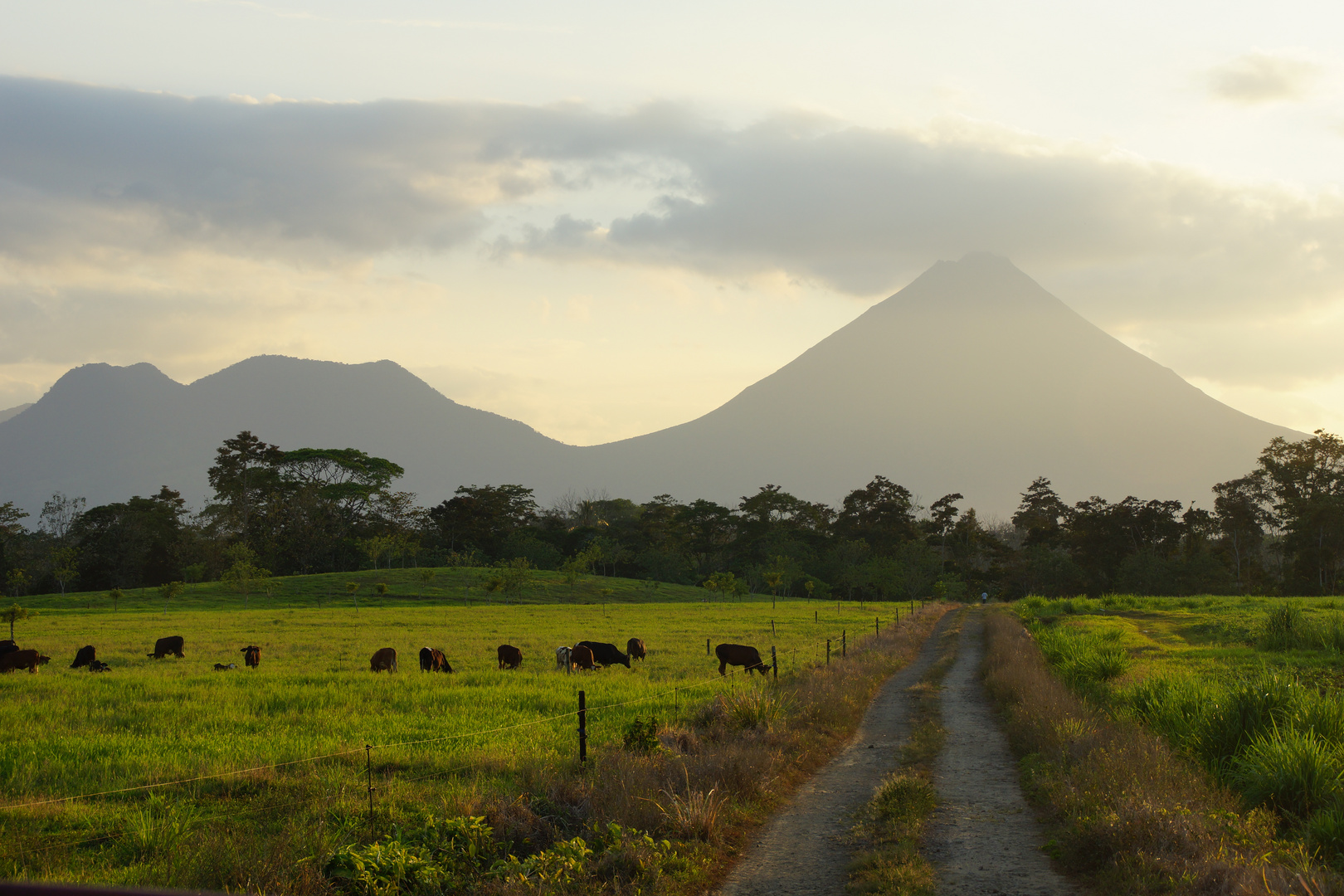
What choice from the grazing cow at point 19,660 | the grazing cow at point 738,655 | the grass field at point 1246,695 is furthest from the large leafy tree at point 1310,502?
the grazing cow at point 19,660

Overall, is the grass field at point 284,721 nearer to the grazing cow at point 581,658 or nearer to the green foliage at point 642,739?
the green foliage at point 642,739

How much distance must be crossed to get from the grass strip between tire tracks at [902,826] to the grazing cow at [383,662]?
50.3ft

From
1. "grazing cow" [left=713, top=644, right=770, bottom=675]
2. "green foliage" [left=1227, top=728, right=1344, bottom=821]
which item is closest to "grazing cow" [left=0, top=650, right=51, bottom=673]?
"grazing cow" [left=713, top=644, right=770, bottom=675]

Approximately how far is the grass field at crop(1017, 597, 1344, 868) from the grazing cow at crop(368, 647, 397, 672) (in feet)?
60.8

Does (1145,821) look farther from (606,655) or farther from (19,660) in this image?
(19,660)

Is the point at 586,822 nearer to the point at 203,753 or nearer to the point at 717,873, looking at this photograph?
the point at 717,873

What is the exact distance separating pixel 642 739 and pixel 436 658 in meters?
14.5

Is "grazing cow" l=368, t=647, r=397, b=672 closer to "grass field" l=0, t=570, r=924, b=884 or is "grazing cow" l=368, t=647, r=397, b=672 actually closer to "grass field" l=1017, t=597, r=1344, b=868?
"grass field" l=0, t=570, r=924, b=884

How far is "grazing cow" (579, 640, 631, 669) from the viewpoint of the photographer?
27.1 metres

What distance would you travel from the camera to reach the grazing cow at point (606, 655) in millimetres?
27062

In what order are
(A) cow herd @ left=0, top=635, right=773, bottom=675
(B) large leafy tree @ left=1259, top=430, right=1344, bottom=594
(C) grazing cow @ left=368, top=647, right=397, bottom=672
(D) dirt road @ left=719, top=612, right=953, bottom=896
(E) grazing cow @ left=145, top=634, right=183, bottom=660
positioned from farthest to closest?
1. (B) large leafy tree @ left=1259, top=430, right=1344, bottom=594
2. (E) grazing cow @ left=145, top=634, right=183, bottom=660
3. (C) grazing cow @ left=368, top=647, right=397, bottom=672
4. (A) cow herd @ left=0, top=635, right=773, bottom=675
5. (D) dirt road @ left=719, top=612, right=953, bottom=896


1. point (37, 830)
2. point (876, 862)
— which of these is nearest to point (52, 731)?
point (37, 830)

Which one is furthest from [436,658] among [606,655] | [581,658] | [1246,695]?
[1246,695]

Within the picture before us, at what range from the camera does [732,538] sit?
4577 inches
